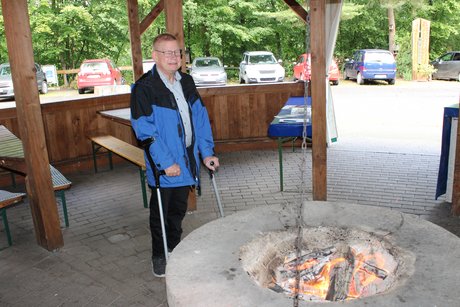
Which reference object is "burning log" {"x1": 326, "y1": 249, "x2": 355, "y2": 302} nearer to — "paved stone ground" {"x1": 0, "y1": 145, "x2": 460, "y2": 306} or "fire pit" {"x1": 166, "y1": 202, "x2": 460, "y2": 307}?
"fire pit" {"x1": 166, "y1": 202, "x2": 460, "y2": 307}

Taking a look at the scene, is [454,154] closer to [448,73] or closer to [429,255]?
[429,255]

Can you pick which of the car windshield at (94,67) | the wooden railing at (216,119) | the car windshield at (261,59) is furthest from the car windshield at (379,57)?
the wooden railing at (216,119)

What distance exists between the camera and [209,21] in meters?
24.7

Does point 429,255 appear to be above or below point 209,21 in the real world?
below

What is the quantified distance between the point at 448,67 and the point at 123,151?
61.0ft

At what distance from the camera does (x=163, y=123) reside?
3.27 meters

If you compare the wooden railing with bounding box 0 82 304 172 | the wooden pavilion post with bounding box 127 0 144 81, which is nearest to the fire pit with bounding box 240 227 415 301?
the wooden railing with bounding box 0 82 304 172

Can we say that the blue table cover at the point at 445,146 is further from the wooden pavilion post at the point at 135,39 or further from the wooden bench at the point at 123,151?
the wooden pavilion post at the point at 135,39

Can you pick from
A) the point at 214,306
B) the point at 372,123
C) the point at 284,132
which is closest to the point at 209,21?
the point at 372,123

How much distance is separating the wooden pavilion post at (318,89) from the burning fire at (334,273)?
1.88 m

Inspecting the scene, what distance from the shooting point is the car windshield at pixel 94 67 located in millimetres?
19359

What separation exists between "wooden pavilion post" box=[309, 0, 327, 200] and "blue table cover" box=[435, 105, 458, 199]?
1618 millimetres

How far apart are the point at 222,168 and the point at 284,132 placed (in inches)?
73.0

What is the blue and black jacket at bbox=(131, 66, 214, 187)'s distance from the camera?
10.5 feet
